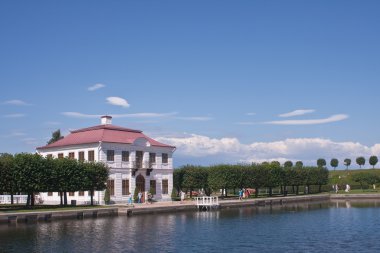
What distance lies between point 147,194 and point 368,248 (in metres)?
42.8

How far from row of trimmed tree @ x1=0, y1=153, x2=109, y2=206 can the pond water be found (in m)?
10.9

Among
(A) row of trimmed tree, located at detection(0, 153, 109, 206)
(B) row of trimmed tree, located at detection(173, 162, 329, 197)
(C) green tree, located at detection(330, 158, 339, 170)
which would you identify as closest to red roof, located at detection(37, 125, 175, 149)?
(A) row of trimmed tree, located at detection(0, 153, 109, 206)

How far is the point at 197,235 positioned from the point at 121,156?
34.5m

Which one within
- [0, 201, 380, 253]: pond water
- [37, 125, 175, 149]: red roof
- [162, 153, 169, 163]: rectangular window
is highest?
[37, 125, 175, 149]: red roof

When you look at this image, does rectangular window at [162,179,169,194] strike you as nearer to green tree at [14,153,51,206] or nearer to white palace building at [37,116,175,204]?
white palace building at [37,116,175,204]

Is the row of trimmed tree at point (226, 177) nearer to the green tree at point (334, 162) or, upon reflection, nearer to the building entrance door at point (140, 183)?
the building entrance door at point (140, 183)

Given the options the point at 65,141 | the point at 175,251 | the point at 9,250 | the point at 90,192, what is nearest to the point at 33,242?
the point at 9,250

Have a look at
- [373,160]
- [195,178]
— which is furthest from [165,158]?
[373,160]

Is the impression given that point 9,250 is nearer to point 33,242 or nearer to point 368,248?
point 33,242

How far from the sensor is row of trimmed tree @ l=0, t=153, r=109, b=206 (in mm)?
54094

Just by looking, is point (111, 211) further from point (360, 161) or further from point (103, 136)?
Result: point (360, 161)

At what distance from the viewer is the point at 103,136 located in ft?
224

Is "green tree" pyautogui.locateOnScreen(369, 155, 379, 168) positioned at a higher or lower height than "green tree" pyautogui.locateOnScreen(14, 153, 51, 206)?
higher

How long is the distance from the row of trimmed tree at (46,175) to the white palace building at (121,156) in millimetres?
4602
